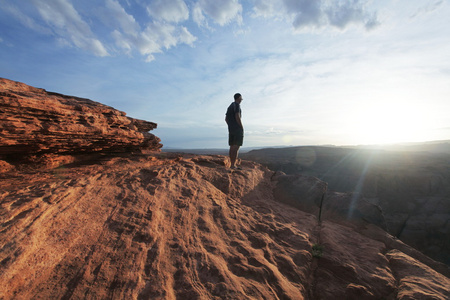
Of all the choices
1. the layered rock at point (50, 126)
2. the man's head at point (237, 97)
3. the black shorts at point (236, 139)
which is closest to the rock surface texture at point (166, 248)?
the layered rock at point (50, 126)

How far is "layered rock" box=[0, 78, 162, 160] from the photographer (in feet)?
9.61

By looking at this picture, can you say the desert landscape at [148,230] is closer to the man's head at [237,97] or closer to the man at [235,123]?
the man at [235,123]

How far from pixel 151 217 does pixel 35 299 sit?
1438 millimetres

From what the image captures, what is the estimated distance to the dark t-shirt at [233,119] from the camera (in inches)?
235

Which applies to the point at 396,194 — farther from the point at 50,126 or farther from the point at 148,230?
the point at 50,126

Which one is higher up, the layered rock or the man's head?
the man's head

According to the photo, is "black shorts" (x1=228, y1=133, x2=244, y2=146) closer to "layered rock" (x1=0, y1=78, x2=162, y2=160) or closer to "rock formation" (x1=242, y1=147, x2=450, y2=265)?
"rock formation" (x1=242, y1=147, x2=450, y2=265)

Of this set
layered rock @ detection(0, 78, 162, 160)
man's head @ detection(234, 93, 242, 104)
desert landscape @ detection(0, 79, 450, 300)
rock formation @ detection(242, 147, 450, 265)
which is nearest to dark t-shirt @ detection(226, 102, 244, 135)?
man's head @ detection(234, 93, 242, 104)

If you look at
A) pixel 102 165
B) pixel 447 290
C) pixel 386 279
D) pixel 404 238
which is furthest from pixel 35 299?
pixel 404 238

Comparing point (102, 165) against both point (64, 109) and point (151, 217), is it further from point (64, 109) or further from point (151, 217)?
point (151, 217)

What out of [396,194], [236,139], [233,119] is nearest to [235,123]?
[233,119]

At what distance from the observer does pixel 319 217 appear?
5.53 meters

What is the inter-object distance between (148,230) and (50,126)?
2468 millimetres

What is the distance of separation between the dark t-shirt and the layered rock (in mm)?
2788
